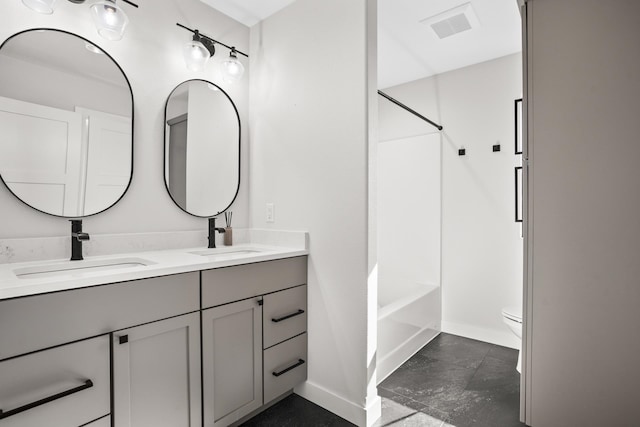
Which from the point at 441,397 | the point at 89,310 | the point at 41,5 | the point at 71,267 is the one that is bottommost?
the point at 441,397

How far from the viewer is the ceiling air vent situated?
2268 millimetres

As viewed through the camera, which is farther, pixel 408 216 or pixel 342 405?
pixel 408 216

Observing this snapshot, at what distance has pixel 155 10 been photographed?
1.93 m

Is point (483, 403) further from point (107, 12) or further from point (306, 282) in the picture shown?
point (107, 12)

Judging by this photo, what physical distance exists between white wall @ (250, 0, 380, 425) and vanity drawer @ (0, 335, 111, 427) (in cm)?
111

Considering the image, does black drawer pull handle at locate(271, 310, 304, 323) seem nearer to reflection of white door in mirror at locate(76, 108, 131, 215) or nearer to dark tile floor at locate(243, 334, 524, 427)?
dark tile floor at locate(243, 334, 524, 427)

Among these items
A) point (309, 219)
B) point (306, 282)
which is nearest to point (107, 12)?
point (309, 219)

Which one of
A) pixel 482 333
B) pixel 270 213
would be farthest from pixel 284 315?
pixel 482 333

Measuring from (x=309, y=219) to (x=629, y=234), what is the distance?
5.00ft

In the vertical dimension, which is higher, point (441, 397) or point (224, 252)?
point (224, 252)

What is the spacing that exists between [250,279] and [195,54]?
1.37 metres

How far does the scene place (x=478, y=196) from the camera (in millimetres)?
2996

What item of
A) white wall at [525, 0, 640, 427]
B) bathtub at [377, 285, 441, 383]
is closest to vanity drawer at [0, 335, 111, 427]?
bathtub at [377, 285, 441, 383]

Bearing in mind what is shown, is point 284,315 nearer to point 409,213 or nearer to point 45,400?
point 45,400
